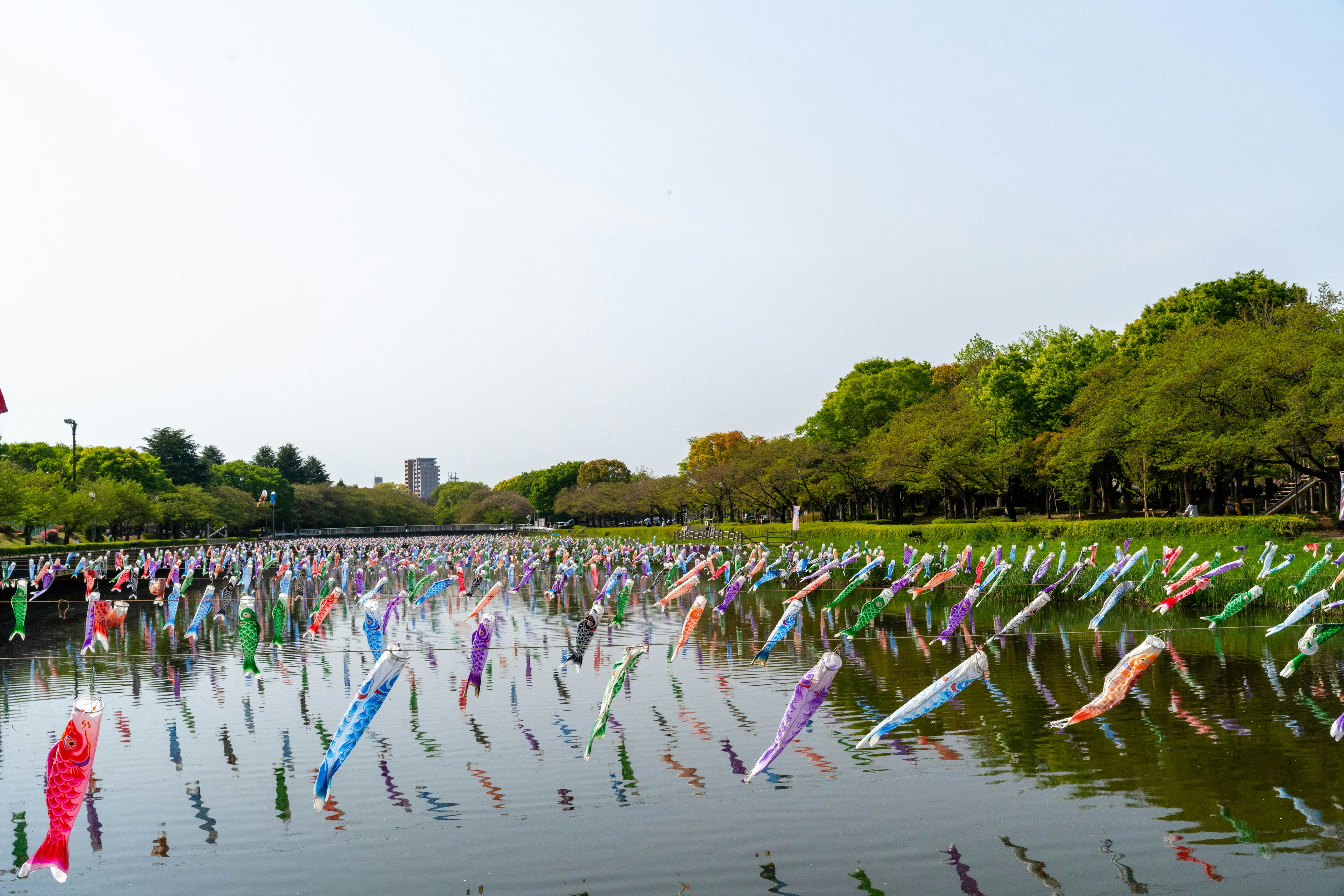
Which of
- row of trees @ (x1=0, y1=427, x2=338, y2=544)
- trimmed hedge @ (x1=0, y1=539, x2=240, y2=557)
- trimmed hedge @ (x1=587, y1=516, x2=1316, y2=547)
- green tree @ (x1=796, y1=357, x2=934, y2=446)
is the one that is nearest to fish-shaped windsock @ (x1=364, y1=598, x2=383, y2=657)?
trimmed hedge @ (x1=587, y1=516, x2=1316, y2=547)

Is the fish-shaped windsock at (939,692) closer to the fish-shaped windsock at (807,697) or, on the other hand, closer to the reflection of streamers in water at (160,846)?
the fish-shaped windsock at (807,697)

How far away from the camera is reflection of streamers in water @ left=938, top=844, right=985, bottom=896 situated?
728 centimetres

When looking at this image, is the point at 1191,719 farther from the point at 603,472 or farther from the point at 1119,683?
the point at 603,472

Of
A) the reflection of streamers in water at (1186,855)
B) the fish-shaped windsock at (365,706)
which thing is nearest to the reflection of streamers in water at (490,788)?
the fish-shaped windsock at (365,706)

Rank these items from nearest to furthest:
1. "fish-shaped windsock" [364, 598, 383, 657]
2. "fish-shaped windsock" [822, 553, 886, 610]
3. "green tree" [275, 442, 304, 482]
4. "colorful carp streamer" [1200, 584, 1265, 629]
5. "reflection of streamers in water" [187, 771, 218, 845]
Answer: "reflection of streamers in water" [187, 771, 218, 845]
"fish-shaped windsock" [364, 598, 383, 657]
"colorful carp streamer" [1200, 584, 1265, 629]
"fish-shaped windsock" [822, 553, 886, 610]
"green tree" [275, 442, 304, 482]

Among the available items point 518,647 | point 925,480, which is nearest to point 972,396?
point 925,480

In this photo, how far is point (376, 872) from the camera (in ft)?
25.4

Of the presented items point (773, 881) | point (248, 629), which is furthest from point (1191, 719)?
A: point (248, 629)

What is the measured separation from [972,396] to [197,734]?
57.1m

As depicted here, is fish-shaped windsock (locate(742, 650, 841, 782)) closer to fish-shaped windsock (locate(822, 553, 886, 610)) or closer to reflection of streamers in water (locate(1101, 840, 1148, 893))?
reflection of streamers in water (locate(1101, 840, 1148, 893))

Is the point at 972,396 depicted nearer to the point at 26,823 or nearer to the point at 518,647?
the point at 518,647

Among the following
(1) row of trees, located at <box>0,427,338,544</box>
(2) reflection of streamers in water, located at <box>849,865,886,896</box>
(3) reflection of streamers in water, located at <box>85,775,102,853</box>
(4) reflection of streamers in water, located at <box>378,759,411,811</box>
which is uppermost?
(1) row of trees, located at <box>0,427,338,544</box>

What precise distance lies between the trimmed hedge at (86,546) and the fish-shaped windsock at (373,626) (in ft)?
133

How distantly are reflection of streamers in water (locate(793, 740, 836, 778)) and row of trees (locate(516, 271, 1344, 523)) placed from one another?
25186 mm
